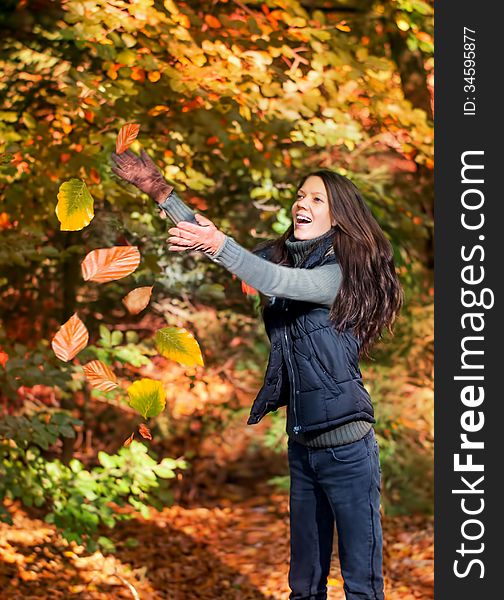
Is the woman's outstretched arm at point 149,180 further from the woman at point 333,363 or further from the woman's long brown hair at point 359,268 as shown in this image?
the woman's long brown hair at point 359,268

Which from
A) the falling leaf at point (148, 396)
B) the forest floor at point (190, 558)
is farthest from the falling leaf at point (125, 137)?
the forest floor at point (190, 558)

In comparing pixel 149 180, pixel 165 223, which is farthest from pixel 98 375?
pixel 165 223

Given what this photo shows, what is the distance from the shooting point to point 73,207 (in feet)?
8.77

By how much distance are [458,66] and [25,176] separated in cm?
216

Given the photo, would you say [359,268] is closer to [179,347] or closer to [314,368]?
[314,368]

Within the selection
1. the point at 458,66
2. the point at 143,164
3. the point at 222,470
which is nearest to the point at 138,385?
the point at 143,164

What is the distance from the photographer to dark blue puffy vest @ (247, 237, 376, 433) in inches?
109

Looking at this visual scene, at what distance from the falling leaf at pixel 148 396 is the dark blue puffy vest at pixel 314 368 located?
327 mm

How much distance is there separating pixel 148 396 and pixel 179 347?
0.59ft

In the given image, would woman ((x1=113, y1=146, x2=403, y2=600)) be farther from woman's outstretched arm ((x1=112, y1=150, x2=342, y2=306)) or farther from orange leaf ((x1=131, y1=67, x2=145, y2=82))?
orange leaf ((x1=131, y1=67, x2=145, y2=82))

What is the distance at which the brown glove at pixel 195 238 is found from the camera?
245cm

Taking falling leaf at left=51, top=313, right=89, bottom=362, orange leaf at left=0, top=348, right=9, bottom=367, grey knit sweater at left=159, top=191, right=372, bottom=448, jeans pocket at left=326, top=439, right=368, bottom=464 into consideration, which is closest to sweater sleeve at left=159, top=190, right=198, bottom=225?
grey knit sweater at left=159, top=191, right=372, bottom=448

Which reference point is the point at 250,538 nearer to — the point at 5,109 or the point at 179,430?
the point at 179,430

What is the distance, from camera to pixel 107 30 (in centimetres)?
398
